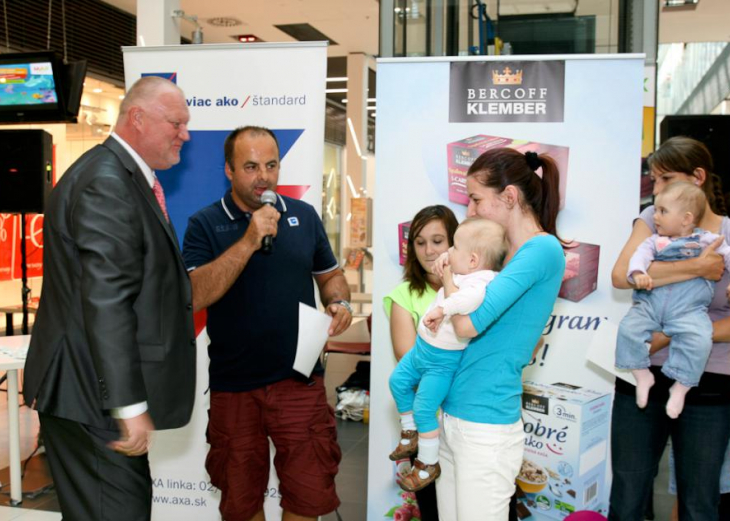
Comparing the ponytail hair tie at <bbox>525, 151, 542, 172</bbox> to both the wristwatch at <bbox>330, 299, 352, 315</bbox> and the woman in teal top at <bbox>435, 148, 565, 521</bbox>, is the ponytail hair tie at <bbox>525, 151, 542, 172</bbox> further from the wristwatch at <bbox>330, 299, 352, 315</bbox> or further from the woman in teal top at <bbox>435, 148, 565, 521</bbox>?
the wristwatch at <bbox>330, 299, 352, 315</bbox>

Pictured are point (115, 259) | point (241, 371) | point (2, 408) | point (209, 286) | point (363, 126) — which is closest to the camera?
point (115, 259)

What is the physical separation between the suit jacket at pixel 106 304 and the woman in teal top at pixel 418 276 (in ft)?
3.09

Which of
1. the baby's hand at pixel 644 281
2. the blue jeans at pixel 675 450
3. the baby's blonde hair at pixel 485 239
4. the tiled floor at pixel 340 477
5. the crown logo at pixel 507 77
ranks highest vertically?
the crown logo at pixel 507 77

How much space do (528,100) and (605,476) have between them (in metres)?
1.61

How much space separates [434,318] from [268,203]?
2.93ft

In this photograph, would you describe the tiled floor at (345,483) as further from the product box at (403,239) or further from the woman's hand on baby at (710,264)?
the woman's hand on baby at (710,264)

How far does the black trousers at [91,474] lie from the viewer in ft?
6.03

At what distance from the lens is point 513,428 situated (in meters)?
1.81

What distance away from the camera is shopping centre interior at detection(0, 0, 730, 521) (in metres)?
3.89

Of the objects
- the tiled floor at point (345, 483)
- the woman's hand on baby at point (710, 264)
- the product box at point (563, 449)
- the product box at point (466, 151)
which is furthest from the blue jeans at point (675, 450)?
the tiled floor at point (345, 483)

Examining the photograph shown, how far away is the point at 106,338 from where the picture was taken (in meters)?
1.72

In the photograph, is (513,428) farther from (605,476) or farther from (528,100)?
(528,100)

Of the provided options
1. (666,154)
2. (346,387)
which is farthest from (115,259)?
(346,387)

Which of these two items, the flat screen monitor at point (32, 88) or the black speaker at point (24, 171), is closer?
the black speaker at point (24, 171)
